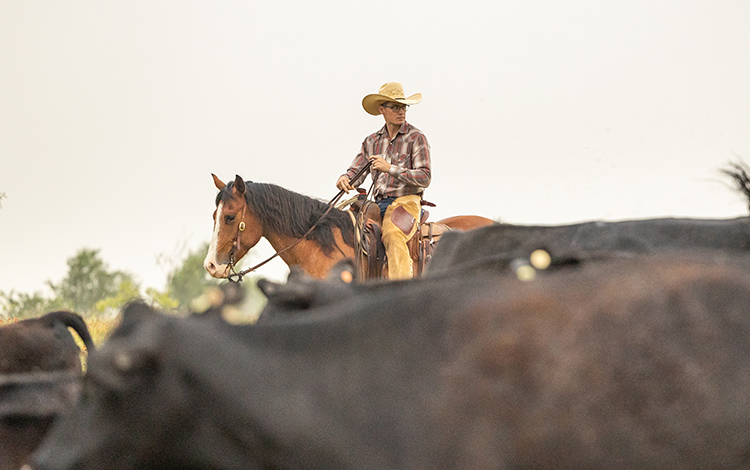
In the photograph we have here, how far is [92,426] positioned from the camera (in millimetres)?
1183

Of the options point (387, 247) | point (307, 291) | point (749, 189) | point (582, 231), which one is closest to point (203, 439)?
point (307, 291)

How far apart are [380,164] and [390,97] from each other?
729 millimetres

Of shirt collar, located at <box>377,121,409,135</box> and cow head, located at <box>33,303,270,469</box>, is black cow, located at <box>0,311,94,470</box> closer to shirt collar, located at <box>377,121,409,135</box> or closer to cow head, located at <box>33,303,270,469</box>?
cow head, located at <box>33,303,270,469</box>

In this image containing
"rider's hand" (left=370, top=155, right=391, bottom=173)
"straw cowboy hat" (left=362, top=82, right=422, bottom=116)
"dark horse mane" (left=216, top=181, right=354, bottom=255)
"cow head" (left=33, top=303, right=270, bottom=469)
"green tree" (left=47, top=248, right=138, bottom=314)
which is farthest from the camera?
"green tree" (left=47, top=248, right=138, bottom=314)

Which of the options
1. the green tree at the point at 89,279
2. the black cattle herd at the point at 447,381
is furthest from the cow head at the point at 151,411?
the green tree at the point at 89,279

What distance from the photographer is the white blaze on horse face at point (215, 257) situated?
23.4ft

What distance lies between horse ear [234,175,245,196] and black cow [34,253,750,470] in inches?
238

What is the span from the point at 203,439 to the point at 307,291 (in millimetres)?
346

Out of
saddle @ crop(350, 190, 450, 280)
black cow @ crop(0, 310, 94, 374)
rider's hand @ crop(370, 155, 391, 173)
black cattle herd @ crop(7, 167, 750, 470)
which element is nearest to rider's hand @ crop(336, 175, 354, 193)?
saddle @ crop(350, 190, 450, 280)

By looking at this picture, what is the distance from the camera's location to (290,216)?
24.1ft

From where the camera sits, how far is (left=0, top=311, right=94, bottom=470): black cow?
218 cm

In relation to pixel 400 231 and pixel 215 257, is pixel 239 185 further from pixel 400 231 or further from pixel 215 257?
pixel 400 231

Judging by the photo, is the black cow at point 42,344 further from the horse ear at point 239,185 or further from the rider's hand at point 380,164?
the horse ear at point 239,185

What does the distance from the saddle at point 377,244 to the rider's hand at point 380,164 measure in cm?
49
